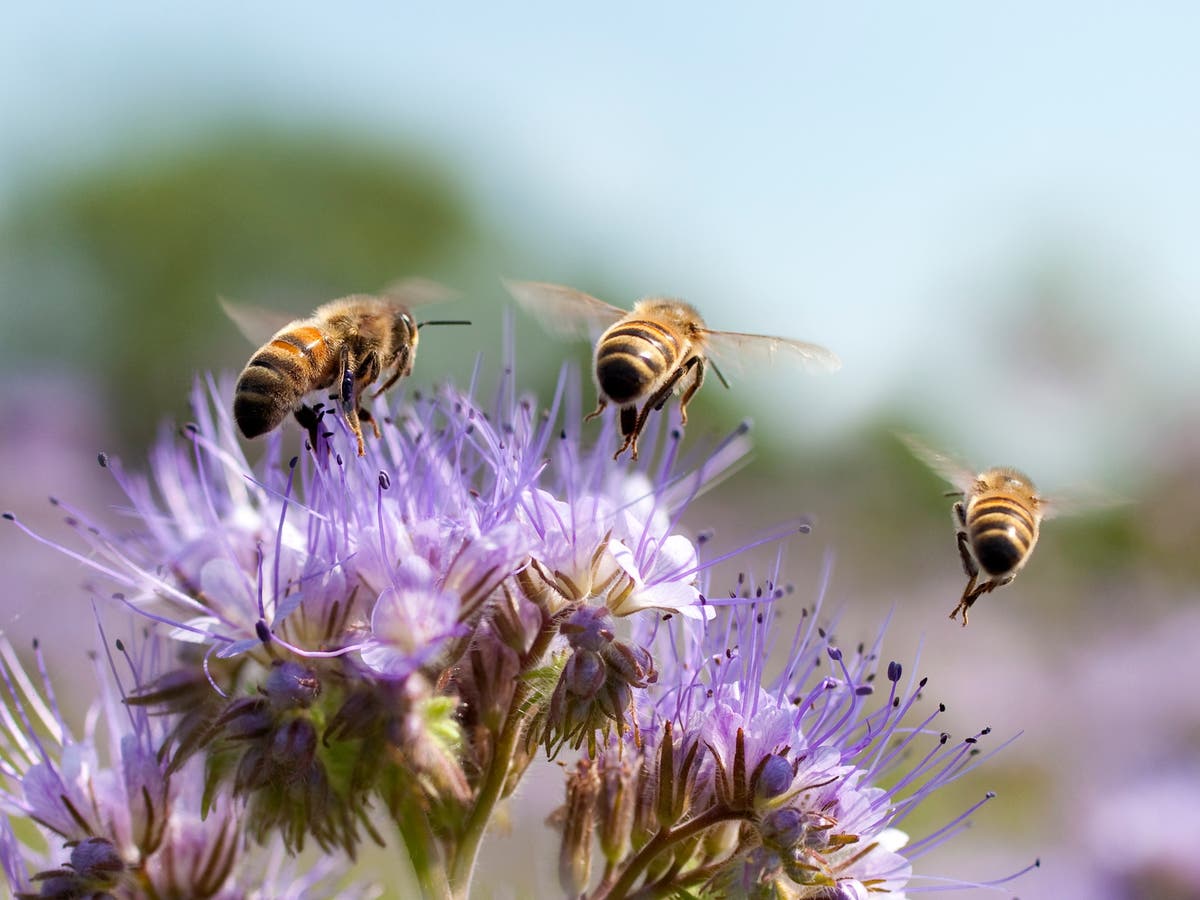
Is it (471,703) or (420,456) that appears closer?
(471,703)

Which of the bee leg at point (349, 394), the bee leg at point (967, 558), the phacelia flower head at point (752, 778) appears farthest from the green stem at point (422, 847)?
the bee leg at point (967, 558)

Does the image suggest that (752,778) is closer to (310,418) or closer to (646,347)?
(646,347)

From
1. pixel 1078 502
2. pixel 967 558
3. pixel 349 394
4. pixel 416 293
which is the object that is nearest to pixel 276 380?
pixel 349 394

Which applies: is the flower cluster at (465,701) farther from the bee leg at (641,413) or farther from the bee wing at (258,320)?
the bee wing at (258,320)

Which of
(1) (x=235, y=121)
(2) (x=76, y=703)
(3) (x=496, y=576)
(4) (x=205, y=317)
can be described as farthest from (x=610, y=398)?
(1) (x=235, y=121)

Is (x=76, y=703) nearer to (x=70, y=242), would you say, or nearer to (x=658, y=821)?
(x=658, y=821)

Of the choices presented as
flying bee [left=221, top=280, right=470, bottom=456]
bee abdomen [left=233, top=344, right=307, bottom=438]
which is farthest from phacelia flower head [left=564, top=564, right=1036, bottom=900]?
bee abdomen [left=233, top=344, right=307, bottom=438]
